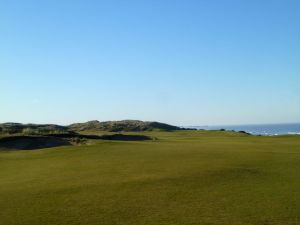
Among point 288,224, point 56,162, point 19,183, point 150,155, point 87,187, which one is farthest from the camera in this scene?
point 150,155

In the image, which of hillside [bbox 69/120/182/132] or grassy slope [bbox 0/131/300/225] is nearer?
grassy slope [bbox 0/131/300/225]

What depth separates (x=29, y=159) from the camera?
27344mm

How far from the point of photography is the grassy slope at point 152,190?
496 inches

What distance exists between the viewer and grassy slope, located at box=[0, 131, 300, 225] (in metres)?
12.6

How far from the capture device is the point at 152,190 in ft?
52.7

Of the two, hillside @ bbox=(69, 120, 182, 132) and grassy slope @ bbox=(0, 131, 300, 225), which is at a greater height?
hillside @ bbox=(69, 120, 182, 132)

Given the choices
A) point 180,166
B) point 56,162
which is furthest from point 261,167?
point 56,162

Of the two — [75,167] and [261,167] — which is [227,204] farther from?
[75,167]

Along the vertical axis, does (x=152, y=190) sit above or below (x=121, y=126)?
below

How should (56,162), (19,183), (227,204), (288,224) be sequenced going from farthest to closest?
(56,162) < (19,183) < (227,204) < (288,224)

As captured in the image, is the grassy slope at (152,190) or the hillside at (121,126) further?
the hillside at (121,126)

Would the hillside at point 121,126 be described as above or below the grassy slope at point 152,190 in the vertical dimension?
above

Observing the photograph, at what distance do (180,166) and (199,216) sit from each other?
30.6 feet

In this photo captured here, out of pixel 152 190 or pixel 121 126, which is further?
pixel 121 126
